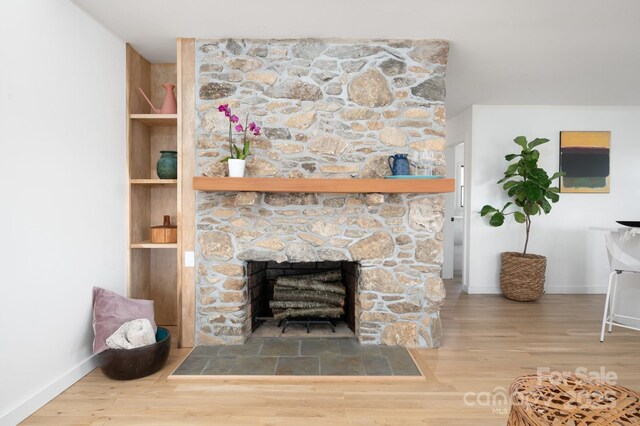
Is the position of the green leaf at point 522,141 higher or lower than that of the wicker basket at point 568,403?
higher

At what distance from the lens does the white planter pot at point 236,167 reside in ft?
8.38

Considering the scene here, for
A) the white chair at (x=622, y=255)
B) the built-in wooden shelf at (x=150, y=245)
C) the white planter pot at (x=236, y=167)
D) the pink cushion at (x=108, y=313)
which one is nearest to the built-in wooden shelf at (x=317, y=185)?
the white planter pot at (x=236, y=167)

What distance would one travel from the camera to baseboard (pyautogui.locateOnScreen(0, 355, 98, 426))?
1818 millimetres

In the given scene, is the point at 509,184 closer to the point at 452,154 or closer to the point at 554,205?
the point at 554,205

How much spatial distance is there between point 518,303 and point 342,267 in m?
2.24

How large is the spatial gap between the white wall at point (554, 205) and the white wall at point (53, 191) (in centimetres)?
398

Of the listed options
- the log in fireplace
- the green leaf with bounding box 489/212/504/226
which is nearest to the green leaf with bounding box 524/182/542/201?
the green leaf with bounding box 489/212/504/226

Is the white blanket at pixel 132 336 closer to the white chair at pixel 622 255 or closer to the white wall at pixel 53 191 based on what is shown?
the white wall at pixel 53 191

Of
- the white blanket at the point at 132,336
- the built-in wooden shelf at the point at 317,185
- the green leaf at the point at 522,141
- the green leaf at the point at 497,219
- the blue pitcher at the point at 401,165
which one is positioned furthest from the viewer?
the green leaf at the point at 497,219

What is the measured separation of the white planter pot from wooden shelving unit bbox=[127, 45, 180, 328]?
2.24ft

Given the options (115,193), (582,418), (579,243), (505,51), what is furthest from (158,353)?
(579,243)

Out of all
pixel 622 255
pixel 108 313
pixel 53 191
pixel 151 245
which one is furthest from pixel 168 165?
pixel 622 255

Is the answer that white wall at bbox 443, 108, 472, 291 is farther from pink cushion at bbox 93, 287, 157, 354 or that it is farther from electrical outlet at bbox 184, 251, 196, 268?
pink cushion at bbox 93, 287, 157, 354

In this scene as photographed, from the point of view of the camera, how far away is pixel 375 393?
7.14 ft
